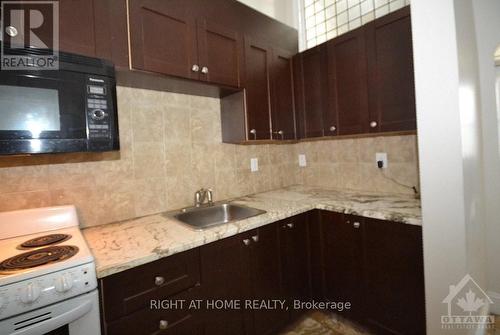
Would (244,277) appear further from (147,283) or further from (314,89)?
(314,89)

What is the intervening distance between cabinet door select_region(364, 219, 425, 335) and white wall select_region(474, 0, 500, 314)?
2.81ft

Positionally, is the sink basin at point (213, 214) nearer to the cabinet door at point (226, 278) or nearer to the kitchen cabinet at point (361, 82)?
the cabinet door at point (226, 278)

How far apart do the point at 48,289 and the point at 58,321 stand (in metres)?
0.11

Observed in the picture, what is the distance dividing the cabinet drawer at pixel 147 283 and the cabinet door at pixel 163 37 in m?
0.97

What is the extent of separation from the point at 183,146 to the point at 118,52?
73 cm

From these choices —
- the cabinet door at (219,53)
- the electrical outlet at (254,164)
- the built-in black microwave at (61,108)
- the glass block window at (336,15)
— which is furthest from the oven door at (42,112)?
the glass block window at (336,15)

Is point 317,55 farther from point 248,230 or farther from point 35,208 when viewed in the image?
point 35,208

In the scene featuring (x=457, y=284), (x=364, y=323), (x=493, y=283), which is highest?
(x=457, y=284)

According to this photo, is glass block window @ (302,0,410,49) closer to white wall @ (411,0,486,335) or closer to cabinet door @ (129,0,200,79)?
white wall @ (411,0,486,335)

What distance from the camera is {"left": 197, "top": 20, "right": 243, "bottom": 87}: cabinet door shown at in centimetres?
151

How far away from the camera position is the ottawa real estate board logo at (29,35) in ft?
3.07

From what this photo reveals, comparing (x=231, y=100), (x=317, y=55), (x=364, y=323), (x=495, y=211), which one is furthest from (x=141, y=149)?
(x=495, y=211)

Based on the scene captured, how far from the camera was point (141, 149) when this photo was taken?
1596mm

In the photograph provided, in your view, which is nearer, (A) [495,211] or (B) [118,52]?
(B) [118,52]
